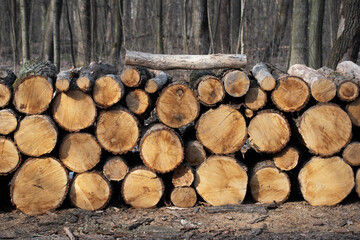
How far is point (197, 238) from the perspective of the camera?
3.67 metres

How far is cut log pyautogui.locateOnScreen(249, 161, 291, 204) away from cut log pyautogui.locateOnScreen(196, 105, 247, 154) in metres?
0.39

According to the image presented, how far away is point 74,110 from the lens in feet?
13.6

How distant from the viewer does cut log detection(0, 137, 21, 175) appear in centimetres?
412

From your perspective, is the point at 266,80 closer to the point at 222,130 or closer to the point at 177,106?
the point at 222,130

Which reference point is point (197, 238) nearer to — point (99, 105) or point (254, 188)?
point (254, 188)

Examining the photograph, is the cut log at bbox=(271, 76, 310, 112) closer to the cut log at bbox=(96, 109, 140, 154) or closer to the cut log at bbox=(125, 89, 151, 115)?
the cut log at bbox=(125, 89, 151, 115)

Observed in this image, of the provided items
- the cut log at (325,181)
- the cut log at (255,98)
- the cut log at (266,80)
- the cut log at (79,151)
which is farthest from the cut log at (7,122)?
the cut log at (325,181)

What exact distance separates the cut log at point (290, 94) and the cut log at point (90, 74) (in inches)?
73.2

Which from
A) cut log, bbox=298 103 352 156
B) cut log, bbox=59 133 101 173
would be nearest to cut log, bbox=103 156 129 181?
cut log, bbox=59 133 101 173

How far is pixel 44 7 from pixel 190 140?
44.0 ft

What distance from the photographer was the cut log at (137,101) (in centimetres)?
424

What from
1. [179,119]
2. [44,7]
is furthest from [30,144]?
[44,7]

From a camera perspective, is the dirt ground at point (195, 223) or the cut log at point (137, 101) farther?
the cut log at point (137, 101)

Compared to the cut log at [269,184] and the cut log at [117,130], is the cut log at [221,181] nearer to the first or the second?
the cut log at [269,184]
